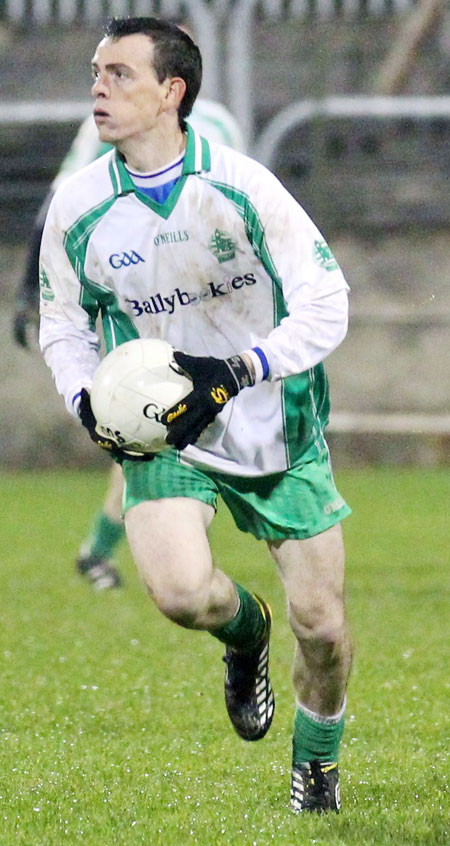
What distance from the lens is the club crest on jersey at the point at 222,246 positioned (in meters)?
4.53

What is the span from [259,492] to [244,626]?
0.43 metres

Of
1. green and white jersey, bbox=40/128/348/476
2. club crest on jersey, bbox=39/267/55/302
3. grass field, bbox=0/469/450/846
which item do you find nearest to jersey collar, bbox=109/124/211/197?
green and white jersey, bbox=40/128/348/476

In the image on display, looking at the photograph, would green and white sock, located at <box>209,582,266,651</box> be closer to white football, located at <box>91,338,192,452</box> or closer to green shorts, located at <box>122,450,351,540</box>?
green shorts, located at <box>122,450,351,540</box>

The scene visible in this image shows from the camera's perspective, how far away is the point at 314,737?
180 inches

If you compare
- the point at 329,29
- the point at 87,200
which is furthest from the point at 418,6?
the point at 87,200

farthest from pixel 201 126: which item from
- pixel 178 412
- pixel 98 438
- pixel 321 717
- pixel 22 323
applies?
pixel 321 717

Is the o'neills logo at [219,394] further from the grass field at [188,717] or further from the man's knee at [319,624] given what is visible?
the grass field at [188,717]

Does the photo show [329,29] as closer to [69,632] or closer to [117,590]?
[117,590]

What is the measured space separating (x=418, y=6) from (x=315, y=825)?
10.8 meters

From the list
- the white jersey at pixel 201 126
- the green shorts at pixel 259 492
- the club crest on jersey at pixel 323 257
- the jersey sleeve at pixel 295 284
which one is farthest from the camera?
the white jersey at pixel 201 126

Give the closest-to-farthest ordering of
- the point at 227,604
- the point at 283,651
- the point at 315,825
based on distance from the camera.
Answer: the point at 315,825 → the point at 227,604 → the point at 283,651

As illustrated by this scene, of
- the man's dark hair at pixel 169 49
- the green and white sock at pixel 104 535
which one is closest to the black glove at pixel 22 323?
the green and white sock at pixel 104 535

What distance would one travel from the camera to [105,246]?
4570mm

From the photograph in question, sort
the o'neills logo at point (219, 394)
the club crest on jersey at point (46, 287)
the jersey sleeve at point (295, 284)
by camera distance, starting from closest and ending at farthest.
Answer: the o'neills logo at point (219, 394)
the jersey sleeve at point (295, 284)
the club crest on jersey at point (46, 287)
